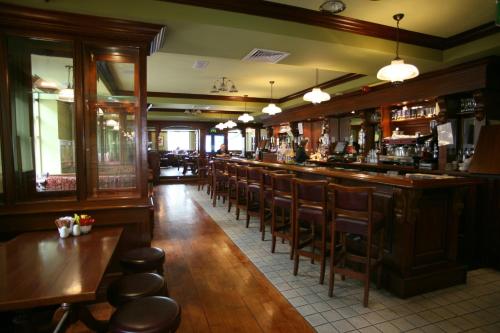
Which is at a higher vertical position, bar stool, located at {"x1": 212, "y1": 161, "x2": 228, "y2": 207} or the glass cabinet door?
the glass cabinet door

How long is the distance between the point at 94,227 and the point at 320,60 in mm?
3391

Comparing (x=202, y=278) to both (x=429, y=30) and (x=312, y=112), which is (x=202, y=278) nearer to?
(x=429, y=30)

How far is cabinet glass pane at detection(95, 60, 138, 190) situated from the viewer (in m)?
2.85

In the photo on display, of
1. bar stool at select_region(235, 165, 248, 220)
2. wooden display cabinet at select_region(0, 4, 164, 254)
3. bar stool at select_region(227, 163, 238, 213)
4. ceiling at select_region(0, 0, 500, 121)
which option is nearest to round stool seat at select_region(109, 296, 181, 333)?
wooden display cabinet at select_region(0, 4, 164, 254)

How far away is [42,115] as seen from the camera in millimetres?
2848

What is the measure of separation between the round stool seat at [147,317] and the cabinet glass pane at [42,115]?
1666 millimetres

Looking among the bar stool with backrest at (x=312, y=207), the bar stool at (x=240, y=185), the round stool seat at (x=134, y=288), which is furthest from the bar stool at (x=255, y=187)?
the round stool seat at (x=134, y=288)

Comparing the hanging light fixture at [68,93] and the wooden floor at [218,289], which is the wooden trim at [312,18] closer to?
the hanging light fixture at [68,93]

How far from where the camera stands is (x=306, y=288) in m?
2.91

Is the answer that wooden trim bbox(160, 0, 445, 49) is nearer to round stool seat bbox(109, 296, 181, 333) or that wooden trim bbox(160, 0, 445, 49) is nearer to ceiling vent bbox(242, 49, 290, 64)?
ceiling vent bbox(242, 49, 290, 64)

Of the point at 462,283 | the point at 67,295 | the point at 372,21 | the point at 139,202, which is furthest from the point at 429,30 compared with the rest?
the point at 67,295

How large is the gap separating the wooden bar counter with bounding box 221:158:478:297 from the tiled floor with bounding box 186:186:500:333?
136 millimetres

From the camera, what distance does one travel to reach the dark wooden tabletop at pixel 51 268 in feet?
4.46

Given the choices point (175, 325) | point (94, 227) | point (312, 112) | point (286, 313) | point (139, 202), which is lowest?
point (286, 313)
